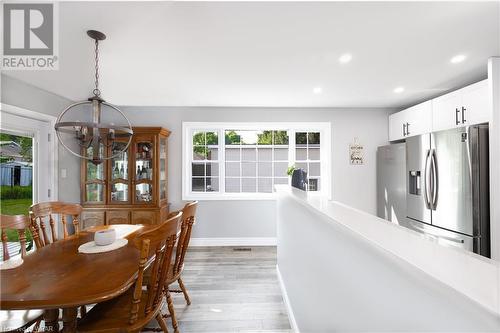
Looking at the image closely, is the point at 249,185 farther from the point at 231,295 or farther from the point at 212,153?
the point at 231,295

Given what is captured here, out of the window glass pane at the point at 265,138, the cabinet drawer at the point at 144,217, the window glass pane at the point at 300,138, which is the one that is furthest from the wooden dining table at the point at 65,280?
the window glass pane at the point at 300,138

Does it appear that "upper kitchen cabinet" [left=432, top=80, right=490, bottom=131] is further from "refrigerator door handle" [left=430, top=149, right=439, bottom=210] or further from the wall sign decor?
the wall sign decor

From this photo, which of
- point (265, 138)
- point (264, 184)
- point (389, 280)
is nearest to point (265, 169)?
point (264, 184)

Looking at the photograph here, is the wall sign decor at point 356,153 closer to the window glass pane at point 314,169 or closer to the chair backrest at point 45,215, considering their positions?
the window glass pane at point 314,169

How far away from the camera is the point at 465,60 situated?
2586 mm

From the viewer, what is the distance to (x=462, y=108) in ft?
9.71

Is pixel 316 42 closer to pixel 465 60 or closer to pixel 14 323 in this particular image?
pixel 465 60

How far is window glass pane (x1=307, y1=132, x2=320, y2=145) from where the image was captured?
15.3 ft

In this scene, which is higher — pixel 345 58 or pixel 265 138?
pixel 345 58

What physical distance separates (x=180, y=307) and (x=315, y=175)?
3099mm

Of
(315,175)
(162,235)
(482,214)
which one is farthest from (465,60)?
(162,235)

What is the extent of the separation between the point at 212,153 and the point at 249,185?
2.85ft

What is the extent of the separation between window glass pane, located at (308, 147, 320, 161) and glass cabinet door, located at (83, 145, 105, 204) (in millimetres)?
3404

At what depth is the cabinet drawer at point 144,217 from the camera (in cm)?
393
